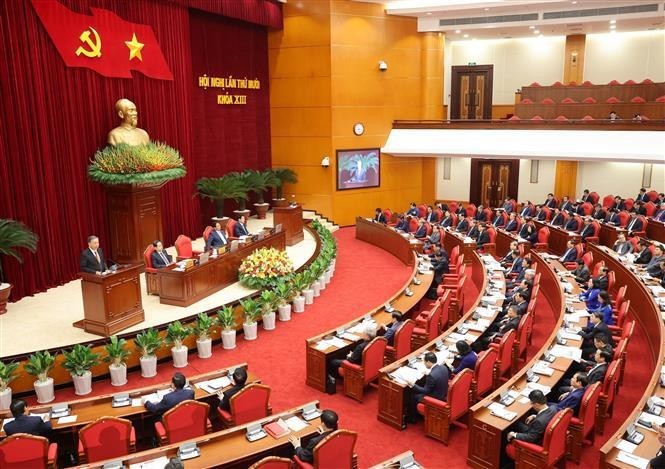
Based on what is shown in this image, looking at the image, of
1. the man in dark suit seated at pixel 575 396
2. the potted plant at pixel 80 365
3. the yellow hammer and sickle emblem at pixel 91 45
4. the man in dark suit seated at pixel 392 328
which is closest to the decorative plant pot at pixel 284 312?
the man in dark suit seated at pixel 392 328

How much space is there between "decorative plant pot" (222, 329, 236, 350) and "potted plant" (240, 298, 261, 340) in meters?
0.35

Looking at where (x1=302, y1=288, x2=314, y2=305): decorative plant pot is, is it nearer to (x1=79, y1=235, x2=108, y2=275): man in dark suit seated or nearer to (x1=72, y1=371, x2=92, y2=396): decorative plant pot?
(x1=79, y1=235, x2=108, y2=275): man in dark suit seated

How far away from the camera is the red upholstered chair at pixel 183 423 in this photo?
5523 mm

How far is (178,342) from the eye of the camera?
322 inches

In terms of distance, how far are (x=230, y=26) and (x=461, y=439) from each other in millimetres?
12963

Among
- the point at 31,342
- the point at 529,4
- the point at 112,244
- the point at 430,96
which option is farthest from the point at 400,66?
the point at 31,342

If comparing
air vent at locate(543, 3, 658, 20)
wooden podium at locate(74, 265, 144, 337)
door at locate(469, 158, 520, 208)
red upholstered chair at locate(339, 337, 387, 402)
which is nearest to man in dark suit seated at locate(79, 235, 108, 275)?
wooden podium at locate(74, 265, 144, 337)

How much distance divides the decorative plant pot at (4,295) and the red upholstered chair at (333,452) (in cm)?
626

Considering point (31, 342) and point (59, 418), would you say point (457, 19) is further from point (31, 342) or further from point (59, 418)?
point (59, 418)

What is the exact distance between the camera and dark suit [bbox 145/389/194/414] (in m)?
5.81

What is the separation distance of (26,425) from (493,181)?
17.9 metres

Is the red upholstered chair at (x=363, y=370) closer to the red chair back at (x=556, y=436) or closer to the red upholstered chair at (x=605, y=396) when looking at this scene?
the red chair back at (x=556, y=436)

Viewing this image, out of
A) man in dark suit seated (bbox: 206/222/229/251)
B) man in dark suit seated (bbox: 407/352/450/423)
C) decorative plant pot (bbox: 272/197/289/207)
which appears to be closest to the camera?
man in dark suit seated (bbox: 407/352/450/423)

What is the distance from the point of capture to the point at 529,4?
16750mm
